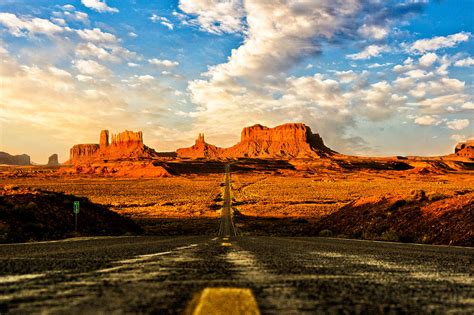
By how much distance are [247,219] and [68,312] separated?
150 feet

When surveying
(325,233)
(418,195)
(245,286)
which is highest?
(245,286)

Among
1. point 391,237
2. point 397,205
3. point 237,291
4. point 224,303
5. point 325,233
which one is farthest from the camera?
point 325,233

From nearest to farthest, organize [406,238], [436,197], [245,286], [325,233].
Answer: [245,286], [406,238], [436,197], [325,233]

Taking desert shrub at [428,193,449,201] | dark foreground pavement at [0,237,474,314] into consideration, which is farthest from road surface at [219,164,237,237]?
dark foreground pavement at [0,237,474,314]

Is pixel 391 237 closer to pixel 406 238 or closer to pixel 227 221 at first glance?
pixel 406 238

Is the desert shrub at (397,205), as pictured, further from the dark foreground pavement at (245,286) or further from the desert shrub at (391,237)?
the dark foreground pavement at (245,286)

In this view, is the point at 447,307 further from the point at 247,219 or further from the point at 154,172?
the point at 154,172

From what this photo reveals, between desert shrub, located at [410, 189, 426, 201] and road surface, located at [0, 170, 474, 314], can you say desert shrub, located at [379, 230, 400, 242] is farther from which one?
road surface, located at [0, 170, 474, 314]

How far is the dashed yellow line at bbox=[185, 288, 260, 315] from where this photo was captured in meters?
2.00

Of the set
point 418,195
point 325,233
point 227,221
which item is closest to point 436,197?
point 418,195

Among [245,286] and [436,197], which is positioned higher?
[245,286]

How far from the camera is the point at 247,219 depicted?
47.2 metres

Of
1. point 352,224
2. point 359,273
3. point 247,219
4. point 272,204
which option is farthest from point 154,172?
point 359,273

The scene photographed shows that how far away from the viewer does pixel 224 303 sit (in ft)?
7.06
